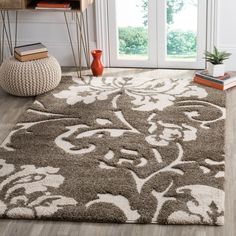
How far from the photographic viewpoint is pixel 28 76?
4395 millimetres

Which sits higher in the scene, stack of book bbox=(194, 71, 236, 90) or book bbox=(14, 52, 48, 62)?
book bbox=(14, 52, 48, 62)

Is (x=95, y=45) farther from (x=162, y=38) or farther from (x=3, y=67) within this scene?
(x=3, y=67)

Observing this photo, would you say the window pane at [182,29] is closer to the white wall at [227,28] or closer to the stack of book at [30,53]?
the white wall at [227,28]

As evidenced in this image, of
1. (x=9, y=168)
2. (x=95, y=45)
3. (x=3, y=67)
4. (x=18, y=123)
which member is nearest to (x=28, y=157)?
(x=9, y=168)

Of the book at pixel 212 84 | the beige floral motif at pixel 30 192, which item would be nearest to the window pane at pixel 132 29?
the book at pixel 212 84

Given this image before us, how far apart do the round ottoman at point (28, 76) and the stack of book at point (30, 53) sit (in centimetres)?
4

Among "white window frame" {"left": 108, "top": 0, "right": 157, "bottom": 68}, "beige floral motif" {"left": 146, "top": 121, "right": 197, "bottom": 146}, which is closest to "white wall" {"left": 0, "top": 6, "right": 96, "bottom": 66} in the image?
"white window frame" {"left": 108, "top": 0, "right": 157, "bottom": 68}

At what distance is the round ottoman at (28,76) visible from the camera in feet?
14.4

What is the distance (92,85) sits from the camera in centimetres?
468

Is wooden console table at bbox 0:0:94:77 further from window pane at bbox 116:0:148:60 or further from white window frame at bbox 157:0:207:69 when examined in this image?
white window frame at bbox 157:0:207:69

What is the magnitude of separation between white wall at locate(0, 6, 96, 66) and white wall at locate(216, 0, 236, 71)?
957 mm

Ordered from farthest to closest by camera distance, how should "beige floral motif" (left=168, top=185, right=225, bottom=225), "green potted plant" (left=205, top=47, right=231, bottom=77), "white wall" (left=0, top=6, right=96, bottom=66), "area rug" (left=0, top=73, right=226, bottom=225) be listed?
"white wall" (left=0, top=6, right=96, bottom=66) → "green potted plant" (left=205, top=47, right=231, bottom=77) → "area rug" (left=0, top=73, right=226, bottom=225) → "beige floral motif" (left=168, top=185, right=225, bottom=225)

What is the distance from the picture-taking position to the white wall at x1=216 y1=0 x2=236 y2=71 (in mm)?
4730

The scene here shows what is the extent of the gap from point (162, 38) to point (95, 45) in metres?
0.53
